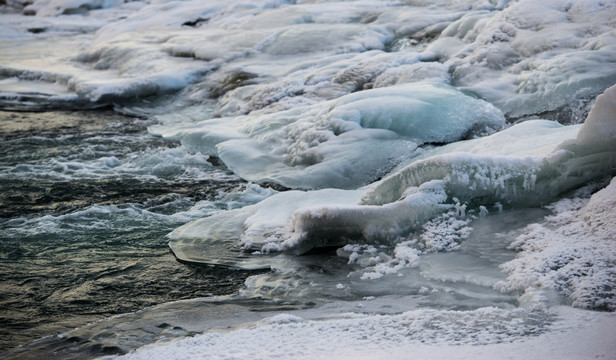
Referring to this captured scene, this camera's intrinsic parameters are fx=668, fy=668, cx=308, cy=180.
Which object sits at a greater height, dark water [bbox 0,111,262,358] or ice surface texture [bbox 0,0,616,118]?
ice surface texture [bbox 0,0,616,118]

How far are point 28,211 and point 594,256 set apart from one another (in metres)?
3.90

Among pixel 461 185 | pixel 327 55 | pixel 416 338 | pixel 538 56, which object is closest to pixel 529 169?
pixel 461 185

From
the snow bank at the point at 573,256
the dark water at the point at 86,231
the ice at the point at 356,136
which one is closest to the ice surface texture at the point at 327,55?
the ice at the point at 356,136

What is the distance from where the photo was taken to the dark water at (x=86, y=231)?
346cm

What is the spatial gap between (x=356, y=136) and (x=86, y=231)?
7.94ft

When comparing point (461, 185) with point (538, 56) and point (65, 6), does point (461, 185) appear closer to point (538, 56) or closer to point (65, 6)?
point (538, 56)

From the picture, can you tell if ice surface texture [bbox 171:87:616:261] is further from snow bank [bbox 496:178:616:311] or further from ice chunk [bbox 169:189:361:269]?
snow bank [bbox 496:178:616:311]

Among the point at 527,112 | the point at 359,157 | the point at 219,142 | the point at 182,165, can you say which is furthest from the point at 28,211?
the point at 527,112

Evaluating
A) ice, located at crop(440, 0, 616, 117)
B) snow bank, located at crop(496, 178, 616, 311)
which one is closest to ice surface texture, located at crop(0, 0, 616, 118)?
ice, located at crop(440, 0, 616, 117)

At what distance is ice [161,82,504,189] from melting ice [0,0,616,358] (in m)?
0.02

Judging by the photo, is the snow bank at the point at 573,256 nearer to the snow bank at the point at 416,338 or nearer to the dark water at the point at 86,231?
the snow bank at the point at 416,338

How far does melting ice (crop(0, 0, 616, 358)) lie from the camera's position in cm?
284

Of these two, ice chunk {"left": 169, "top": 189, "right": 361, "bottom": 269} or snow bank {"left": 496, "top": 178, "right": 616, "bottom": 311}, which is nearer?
snow bank {"left": 496, "top": 178, "right": 616, "bottom": 311}

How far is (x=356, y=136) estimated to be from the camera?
19.1 ft
